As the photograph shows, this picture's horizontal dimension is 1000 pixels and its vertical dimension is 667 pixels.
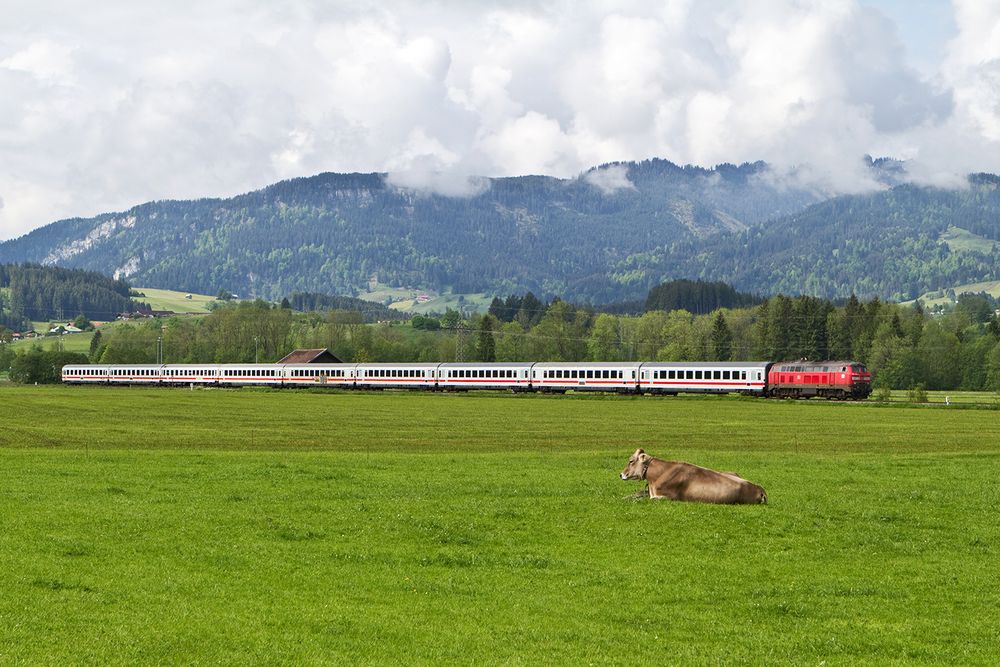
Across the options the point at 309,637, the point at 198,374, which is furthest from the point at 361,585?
the point at 198,374

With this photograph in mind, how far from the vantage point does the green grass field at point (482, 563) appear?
11.5 meters

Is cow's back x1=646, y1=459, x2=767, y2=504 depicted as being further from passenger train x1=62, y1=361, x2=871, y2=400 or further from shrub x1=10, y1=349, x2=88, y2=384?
shrub x1=10, y1=349, x2=88, y2=384

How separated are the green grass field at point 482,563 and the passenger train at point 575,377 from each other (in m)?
68.0

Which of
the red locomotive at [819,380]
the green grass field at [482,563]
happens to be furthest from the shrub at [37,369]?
the green grass field at [482,563]

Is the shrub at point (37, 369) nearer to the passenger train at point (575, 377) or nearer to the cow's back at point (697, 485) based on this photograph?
the passenger train at point (575, 377)

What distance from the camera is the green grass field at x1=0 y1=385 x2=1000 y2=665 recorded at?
1155cm

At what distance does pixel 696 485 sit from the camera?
70.5ft

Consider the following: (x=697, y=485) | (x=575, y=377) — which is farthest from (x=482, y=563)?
(x=575, y=377)

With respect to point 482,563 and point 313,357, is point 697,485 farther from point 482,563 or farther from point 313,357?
point 313,357

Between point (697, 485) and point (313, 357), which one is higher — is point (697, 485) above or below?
below

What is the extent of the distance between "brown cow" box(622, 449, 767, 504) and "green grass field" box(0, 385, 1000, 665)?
0.63 meters

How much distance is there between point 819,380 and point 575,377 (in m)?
25.5

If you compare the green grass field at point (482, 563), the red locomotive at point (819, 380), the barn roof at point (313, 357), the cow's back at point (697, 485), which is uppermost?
the barn roof at point (313, 357)

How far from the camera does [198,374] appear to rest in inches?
5930
